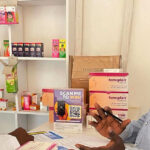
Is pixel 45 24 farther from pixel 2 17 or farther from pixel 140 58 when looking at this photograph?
pixel 140 58

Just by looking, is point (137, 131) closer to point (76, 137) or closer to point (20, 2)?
point (76, 137)

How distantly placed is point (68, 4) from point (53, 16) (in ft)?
1.27

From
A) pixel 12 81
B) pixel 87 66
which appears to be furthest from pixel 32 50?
pixel 87 66

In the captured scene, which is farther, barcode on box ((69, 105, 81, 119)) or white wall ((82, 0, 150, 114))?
white wall ((82, 0, 150, 114))

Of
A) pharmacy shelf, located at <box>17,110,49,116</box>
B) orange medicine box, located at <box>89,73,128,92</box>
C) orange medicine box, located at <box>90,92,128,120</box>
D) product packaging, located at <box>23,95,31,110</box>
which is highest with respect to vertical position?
orange medicine box, located at <box>89,73,128,92</box>

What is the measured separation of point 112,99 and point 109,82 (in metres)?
0.11

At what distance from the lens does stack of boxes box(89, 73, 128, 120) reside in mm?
1276

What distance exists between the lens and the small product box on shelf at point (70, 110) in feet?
4.04

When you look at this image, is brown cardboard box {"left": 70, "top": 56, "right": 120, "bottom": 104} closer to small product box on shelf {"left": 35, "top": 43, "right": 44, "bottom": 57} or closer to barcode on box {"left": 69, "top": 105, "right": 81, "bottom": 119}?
barcode on box {"left": 69, "top": 105, "right": 81, "bottom": 119}

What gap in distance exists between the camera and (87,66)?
152cm

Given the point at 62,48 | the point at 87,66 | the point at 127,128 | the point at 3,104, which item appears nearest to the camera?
the point at 127,128

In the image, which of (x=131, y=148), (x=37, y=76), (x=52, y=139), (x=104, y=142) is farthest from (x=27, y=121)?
(x=131, y=148)

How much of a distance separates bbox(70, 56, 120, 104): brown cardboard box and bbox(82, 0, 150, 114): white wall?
A: 0.40m

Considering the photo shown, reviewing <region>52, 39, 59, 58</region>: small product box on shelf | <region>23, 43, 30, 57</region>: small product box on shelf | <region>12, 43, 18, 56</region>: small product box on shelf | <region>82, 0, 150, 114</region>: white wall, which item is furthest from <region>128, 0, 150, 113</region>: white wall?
<region>12, 43, 18, 56</region>: small product box on shelf
